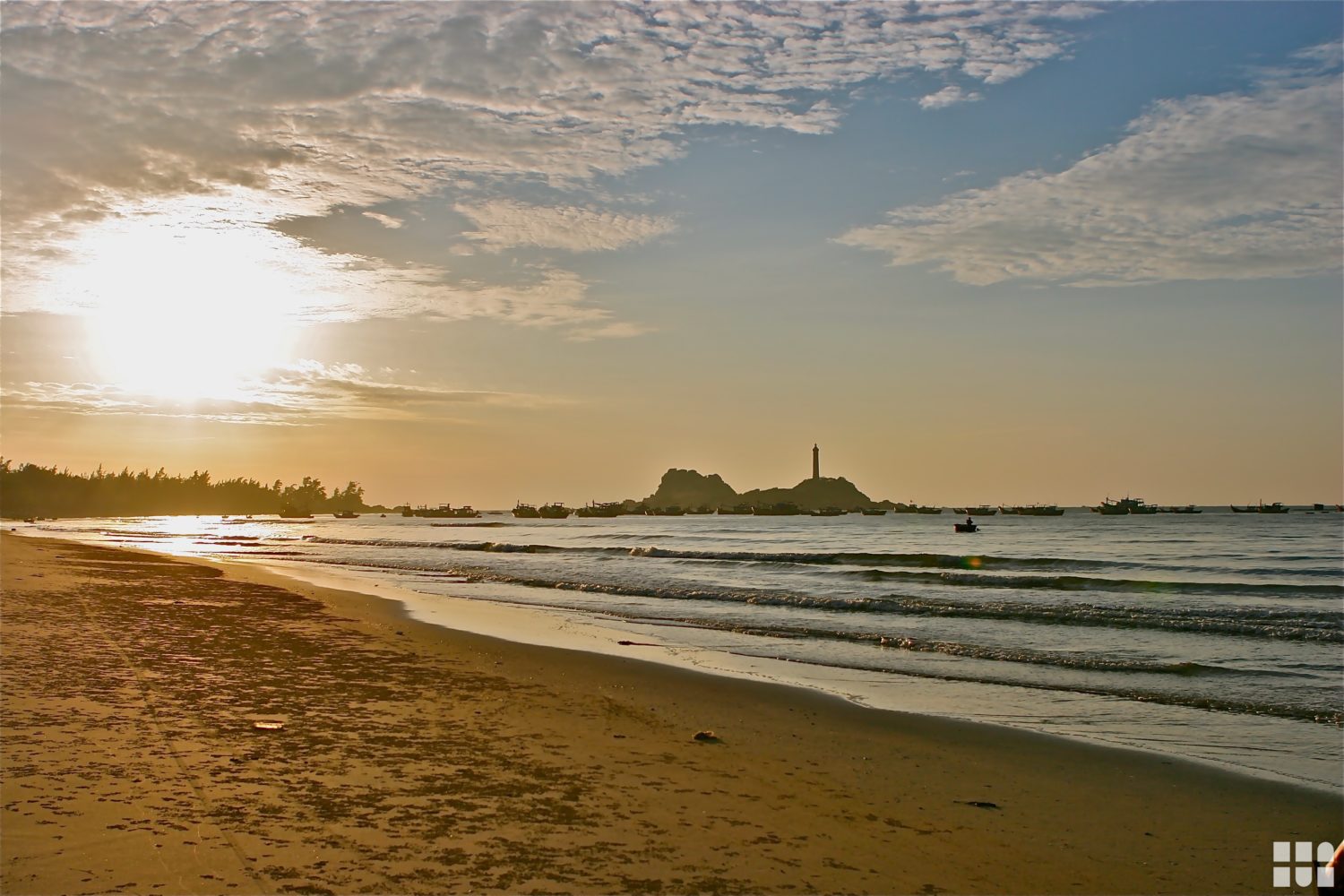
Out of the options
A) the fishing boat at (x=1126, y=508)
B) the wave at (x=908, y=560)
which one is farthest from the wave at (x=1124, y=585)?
the fishing boat at (x=1126, y=508)

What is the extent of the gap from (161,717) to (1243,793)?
1113 cm

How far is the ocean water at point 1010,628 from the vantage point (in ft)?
41.1

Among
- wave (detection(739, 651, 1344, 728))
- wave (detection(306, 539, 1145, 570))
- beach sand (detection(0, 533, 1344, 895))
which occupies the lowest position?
wave (detection(306, 539, 1145, 570))

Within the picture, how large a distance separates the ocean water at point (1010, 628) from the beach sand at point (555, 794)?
7.23 feet

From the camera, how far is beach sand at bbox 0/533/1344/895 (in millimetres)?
5879

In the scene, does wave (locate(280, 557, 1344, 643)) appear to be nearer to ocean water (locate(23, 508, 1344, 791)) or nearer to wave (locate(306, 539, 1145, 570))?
ocean water (locate(23, 508, 1344, 791))

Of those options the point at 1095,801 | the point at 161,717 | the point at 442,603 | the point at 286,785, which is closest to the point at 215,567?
the point at 442,603

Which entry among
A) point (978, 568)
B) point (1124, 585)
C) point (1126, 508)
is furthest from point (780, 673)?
point (1126, 508)

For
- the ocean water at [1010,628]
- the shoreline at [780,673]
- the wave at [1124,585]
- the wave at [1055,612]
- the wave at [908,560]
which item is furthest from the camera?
the wave at [908,560]

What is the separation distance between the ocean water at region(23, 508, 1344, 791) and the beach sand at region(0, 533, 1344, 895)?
7.23 ft

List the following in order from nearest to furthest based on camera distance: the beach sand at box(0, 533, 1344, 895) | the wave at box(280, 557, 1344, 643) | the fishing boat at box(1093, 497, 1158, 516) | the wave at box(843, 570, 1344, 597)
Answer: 1. the beach sand at box(0, 533, 1344, 895)
2. the wave at box(280, 557, 1344, 643)
3. the wave at box(843, 570, 1344, 597)
4. the fishing boat at box(1093, 497, 1158, 516)

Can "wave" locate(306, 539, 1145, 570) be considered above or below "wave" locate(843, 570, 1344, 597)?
below

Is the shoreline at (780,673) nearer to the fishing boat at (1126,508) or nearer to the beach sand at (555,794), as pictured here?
the beach sand at (555,794)

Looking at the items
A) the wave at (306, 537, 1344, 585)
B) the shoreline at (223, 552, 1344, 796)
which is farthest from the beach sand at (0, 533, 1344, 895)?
the wave at (306, 537, 1344, 585)
